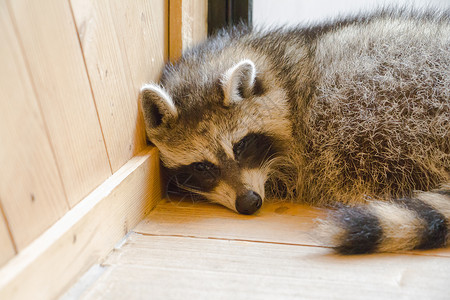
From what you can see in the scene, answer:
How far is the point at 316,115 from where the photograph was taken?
1.73 meters

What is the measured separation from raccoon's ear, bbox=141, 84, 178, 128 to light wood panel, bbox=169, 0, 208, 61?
0.38 metres

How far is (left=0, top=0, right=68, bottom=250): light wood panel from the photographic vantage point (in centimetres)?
89

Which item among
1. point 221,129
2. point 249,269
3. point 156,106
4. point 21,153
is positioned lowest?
point 249,269

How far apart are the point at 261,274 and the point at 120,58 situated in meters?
0.87

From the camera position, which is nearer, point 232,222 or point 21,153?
point 21,153

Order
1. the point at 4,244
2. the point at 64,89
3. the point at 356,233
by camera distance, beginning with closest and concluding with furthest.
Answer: the point at 4,244 < the point at 64,89 < the point at 356,233

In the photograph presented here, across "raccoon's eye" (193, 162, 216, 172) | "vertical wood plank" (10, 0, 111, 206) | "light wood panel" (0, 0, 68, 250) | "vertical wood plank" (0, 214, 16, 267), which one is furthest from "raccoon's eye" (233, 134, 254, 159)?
"vertical wood plank" (0, 214, 16, 267)

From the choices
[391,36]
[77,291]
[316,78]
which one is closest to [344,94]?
[316,78]

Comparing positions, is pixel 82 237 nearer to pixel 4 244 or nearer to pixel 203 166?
pixel 4 244

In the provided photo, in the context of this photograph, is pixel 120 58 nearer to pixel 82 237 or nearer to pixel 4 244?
pixel 82 237

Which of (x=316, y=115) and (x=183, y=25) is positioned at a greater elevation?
(x=183, y=25)

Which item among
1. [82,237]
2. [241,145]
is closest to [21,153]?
[82,237]

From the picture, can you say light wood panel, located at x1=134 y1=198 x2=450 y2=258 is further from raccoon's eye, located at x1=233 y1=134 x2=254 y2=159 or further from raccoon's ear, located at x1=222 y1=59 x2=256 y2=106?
raccoon's ear, located at x1=222 y1=59 x2=256 y2=106

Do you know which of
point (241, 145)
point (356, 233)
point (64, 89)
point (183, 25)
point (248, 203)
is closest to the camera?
point (64, 89)
